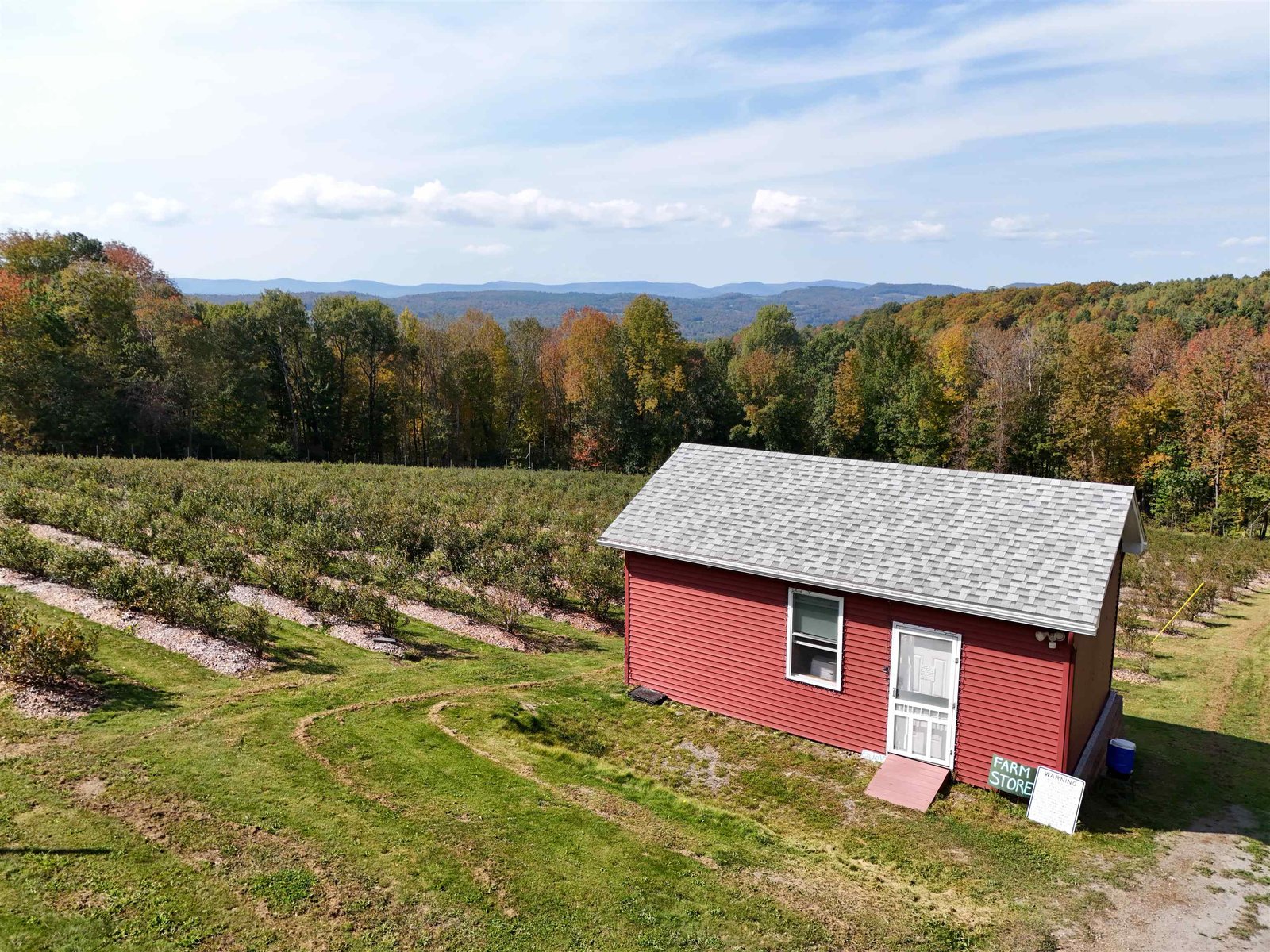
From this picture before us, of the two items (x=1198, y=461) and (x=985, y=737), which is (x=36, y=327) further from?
(x=1198, y=461)

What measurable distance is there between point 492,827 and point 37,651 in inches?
277

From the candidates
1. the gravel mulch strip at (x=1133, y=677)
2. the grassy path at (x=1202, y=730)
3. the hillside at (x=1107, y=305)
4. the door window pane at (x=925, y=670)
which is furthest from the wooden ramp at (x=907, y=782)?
the hillside at (x=1107, y=305)

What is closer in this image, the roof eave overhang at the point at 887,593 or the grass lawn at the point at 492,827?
the grass lawn at the point at 492,827

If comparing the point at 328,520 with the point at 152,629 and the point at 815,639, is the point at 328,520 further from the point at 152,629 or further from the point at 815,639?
the point at 815,639

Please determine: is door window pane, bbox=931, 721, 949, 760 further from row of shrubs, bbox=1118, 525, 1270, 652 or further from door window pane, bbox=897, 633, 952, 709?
row of shrubs, bbox=1118, 525, 1270, 652

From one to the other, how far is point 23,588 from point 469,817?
11.8m

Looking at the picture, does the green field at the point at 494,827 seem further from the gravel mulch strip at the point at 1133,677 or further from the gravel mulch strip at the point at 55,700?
the gravel mulch strip at the point at 1133,677

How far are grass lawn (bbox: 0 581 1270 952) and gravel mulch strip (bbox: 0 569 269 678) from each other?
44cm

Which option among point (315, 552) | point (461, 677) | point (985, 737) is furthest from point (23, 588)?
point (985, 737)

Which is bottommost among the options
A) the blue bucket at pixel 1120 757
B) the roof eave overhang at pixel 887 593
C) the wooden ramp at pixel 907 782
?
the blue bucket at pixel 1120 757

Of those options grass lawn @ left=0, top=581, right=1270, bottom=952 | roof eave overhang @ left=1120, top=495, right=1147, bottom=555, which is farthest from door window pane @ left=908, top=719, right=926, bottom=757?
roof eave overhang @ left=1120, top=495, right=1147, bottom=555

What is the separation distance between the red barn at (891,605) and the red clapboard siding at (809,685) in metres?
0.02

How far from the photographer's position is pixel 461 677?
Result: 14.2 metres

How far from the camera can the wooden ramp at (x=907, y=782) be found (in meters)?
10.6
